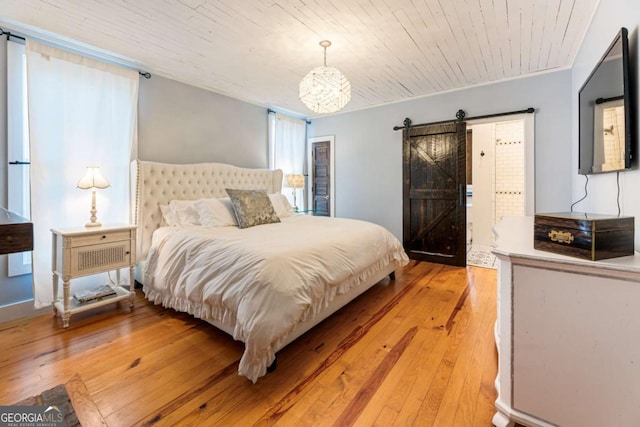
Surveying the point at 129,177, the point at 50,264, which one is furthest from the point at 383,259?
the point at 50,264

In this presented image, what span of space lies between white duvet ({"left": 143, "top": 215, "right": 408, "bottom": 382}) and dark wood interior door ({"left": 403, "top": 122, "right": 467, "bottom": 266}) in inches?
59.0

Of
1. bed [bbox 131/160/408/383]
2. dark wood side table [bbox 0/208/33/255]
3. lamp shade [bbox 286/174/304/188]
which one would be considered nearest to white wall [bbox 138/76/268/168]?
bed [bbox 131/160/408/383]

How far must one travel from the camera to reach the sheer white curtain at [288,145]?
4762 millimetres

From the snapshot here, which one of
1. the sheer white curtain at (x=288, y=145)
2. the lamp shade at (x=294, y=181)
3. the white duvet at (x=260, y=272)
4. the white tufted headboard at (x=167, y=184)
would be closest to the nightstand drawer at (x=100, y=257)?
the white duvet at (x=260, y=272)

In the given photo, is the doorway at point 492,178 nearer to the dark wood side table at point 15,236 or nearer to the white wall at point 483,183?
the white wall at point 483,183

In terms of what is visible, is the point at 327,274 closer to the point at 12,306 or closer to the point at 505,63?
the point at 12,306

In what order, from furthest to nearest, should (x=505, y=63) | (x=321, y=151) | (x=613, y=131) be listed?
1. (x=321, y=151)
2. (x=505, y=63)
3. (x=613, y=131)

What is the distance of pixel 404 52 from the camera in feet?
9.26

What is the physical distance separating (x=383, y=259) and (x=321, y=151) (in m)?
3.00

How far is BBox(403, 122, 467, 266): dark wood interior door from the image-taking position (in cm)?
389

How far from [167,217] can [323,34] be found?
7.93 ft

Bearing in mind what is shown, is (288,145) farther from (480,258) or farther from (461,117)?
(480,258)

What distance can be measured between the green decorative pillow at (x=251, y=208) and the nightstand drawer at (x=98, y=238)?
101cm

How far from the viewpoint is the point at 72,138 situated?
8.54ft
